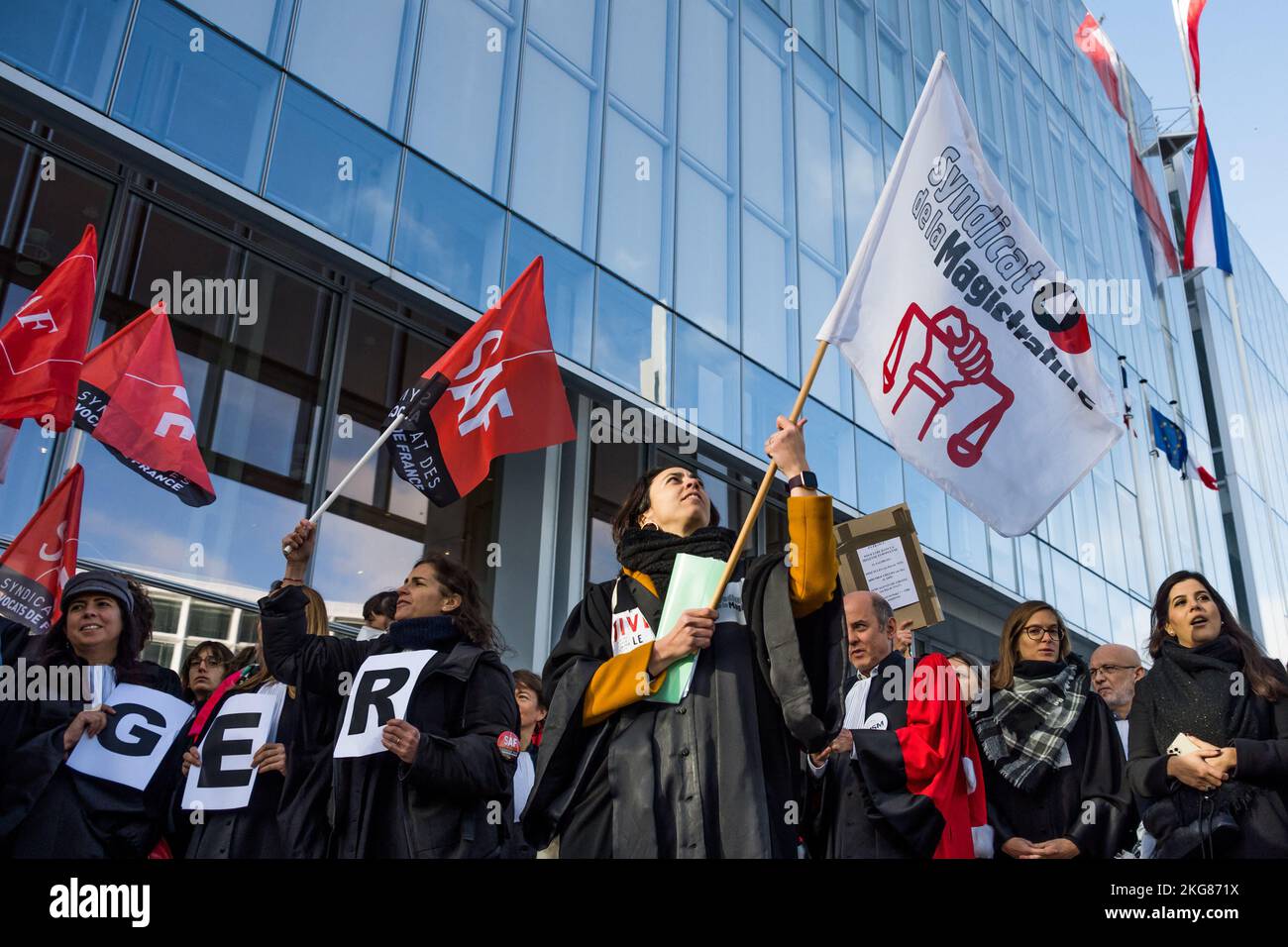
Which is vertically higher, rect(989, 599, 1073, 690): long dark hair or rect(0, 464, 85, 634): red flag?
rect(0, 464, 85, 634): red flag

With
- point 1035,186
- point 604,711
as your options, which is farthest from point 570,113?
point 1035,186

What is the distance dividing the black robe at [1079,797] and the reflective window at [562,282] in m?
6.74

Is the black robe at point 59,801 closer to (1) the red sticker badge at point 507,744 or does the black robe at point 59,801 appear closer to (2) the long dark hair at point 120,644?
(2) the long dark hair at point 120,644

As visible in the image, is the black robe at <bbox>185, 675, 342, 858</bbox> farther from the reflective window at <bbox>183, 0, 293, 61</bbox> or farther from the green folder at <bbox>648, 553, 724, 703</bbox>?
the reflective window at <bbox>183, 0, 293, 61</bbox>

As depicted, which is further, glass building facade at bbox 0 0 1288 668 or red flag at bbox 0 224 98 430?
glass building facade at bbox 0 0 1288 668

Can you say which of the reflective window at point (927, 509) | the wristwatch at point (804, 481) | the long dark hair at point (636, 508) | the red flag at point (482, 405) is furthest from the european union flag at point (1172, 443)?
the wristwatch at point (804, 481)

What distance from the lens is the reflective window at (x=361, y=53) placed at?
895 centimetres

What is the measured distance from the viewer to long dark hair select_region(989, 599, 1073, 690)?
4.65m

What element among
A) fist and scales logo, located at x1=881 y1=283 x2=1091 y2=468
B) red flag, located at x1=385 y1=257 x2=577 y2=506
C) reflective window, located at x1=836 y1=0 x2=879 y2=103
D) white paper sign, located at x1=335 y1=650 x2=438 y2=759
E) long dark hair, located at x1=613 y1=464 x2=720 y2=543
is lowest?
white paper sign, located at x1=335 y1=650 x2=438 y2=759

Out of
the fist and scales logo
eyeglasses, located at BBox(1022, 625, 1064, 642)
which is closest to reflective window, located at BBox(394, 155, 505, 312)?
the fist and scales logo

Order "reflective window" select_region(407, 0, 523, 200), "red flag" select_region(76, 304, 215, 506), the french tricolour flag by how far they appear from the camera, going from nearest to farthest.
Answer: "red flag" select_region(76, 304, 215, 506)
"reflective window" select_region(407, 0, 523, 200)
the french tricolour flag

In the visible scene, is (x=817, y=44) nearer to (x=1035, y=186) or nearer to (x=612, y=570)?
(x=1035, y=186)
